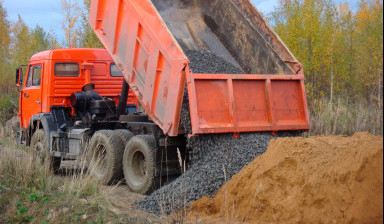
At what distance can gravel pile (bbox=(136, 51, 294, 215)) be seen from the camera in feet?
17.5

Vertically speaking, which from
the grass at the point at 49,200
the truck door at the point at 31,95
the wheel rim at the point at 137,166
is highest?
the truck door at the point at 31,95

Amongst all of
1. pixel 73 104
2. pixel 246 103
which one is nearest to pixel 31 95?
pixel 73 104

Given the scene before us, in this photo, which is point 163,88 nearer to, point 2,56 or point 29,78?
point 29,78

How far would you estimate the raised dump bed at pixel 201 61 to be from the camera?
19.3ft

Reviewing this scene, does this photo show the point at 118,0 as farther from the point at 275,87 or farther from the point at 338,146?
the point at 338,146

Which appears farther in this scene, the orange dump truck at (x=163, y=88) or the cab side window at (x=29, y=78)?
the cab side window at (x=29, y=78)

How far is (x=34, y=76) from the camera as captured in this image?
959 centimetres

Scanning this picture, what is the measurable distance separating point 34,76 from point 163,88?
458 centimetres

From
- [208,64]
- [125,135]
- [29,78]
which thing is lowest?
[125,135]

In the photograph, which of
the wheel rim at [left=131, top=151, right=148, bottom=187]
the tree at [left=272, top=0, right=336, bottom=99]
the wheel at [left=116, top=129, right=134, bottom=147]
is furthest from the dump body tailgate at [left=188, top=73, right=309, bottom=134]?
the tree at [left=272, top=0, right=336, bottom=99]

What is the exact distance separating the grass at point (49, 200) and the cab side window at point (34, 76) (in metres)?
3.21

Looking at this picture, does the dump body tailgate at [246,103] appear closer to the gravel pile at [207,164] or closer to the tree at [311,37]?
the gravel pile at [207,164]

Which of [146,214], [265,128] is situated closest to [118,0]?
[265,128]

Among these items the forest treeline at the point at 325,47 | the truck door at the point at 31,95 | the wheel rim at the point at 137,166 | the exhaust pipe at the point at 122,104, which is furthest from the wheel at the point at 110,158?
the forest treeline at the point at 325,47
